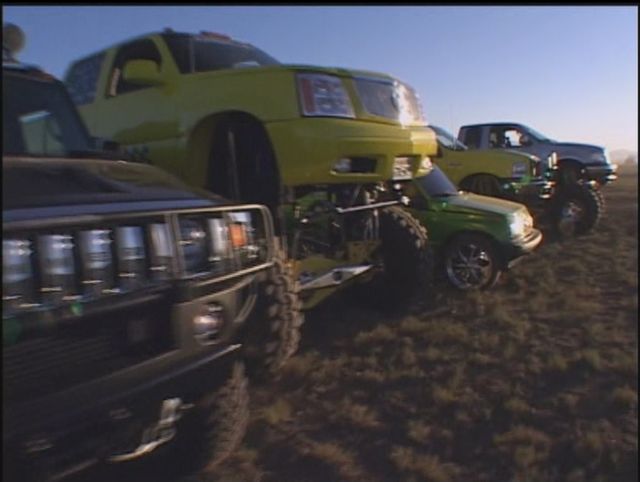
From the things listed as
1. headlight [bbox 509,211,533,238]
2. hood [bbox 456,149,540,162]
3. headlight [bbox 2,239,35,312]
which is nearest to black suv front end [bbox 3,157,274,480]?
headlight [bbox 2,239,35,312]

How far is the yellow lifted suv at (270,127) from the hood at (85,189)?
1544mm

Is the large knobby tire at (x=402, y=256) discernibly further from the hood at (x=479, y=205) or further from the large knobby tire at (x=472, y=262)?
the hood at (x=479, y=205)

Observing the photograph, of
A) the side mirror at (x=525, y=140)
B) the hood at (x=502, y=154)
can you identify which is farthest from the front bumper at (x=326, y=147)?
the side mirror at (x=525, y=140)

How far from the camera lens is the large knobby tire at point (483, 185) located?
909 centimetres

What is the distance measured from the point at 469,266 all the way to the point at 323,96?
327 cm

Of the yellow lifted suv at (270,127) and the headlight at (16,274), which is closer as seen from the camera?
the headlight at (16,274)

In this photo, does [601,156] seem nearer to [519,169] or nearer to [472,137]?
[519,169]

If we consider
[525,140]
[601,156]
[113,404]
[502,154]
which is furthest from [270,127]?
[601,156]

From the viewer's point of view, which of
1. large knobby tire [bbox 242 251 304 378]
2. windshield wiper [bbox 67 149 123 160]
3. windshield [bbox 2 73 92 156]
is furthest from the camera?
large knobby tire [bbox 242 251 304 378]

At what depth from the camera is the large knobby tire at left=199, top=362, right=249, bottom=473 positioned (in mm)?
2895

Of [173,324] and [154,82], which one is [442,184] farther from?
[173,324]

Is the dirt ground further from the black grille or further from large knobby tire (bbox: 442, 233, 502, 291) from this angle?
the black grille

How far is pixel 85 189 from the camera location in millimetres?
2363

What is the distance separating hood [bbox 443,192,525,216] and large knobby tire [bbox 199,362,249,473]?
4658mm
